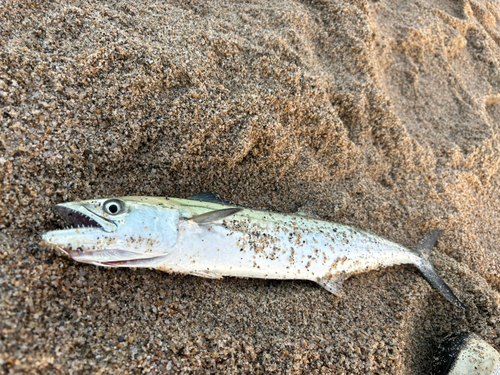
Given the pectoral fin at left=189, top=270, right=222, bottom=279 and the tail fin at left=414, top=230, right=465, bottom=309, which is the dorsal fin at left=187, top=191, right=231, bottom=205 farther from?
the tail fin at left=414, top=230, right=465, bottom=309

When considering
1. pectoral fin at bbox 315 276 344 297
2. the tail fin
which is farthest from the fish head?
the tail fin

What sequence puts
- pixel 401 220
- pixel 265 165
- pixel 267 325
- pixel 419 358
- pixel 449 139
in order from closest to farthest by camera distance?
pixel 267 325 < pixel 419 358 < pixel 265 165 < pixel 401 220 < pixel 449 139

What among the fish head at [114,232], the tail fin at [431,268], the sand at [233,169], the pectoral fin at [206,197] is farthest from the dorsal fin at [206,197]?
the tail fin at [431,268]

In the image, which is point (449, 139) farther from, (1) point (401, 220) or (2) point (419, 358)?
(2) point (419, 358)

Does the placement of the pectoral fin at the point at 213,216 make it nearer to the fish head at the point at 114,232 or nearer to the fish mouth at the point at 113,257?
the fish head at the point at 114,232

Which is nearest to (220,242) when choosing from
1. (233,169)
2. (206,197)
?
(206,197)

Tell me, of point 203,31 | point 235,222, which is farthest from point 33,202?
point 203,31
